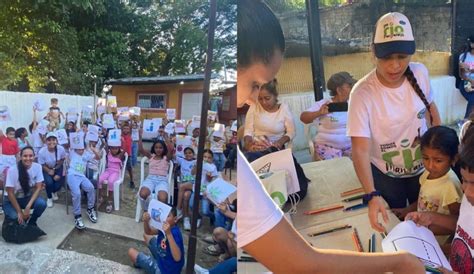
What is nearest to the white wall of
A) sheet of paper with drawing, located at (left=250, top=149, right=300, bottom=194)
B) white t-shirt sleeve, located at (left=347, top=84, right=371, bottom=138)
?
sheet of paper with drawing, located at (left=250, top=149, right=300, bottom=194)

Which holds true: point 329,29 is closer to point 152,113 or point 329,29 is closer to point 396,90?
point 396,90

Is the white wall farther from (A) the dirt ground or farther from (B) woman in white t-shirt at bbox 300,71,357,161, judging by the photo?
(B) woman in white t-shirt at bbox 300,71,357,161

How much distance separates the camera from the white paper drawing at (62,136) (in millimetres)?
1257

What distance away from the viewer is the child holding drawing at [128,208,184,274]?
1.06 m

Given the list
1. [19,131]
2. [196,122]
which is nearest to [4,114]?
[19,131]

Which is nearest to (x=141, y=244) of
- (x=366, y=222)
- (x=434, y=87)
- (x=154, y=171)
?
(x=154, y=171)

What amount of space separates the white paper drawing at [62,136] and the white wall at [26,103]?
0.21 ft

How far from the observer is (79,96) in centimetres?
122

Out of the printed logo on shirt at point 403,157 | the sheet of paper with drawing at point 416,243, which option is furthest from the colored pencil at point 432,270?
the printed logo on shirt at point 403,157

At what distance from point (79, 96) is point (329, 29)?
2.32 ft

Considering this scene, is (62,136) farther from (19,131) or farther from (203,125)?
(203,125)

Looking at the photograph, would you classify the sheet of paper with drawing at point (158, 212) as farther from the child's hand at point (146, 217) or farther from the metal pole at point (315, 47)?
the metal pole at point (315, 47)

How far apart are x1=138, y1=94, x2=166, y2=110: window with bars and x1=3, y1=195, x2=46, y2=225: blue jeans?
0.40 metres

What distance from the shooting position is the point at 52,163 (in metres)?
1.25
